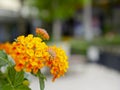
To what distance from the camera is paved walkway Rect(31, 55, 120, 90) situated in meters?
9.90

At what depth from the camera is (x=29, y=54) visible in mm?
2199

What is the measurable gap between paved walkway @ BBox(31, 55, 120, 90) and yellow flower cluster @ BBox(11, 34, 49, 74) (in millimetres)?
6519

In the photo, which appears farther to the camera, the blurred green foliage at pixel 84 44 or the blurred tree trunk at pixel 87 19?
the blurred tree trunk at pixel 87 19

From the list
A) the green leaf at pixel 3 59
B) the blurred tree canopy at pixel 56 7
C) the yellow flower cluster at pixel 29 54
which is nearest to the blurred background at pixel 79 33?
the blurred tree canopy at pixel 56 7

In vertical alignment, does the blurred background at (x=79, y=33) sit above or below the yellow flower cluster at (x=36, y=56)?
below

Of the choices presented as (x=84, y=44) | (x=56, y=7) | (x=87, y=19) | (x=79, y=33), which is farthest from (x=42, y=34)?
(x=79, y=33)

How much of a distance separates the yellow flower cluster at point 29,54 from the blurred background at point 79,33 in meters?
2.28

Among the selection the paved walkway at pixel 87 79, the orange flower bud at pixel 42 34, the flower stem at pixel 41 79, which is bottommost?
the paved walkway at pixel 87 79

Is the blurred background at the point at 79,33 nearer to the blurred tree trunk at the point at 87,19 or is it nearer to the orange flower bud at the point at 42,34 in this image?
the blurred tree trunk at the point at 87,19

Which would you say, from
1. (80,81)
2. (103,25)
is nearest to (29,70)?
(80,81)

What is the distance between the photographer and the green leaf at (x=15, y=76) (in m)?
2.32

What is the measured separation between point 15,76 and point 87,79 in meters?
9.69

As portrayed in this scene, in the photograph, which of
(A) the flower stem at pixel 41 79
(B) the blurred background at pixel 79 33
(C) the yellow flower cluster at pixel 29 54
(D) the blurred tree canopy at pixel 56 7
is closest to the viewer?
(C) the yellow flower cluster at pixel 29 54

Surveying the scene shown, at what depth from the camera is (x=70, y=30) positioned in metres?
35.8
